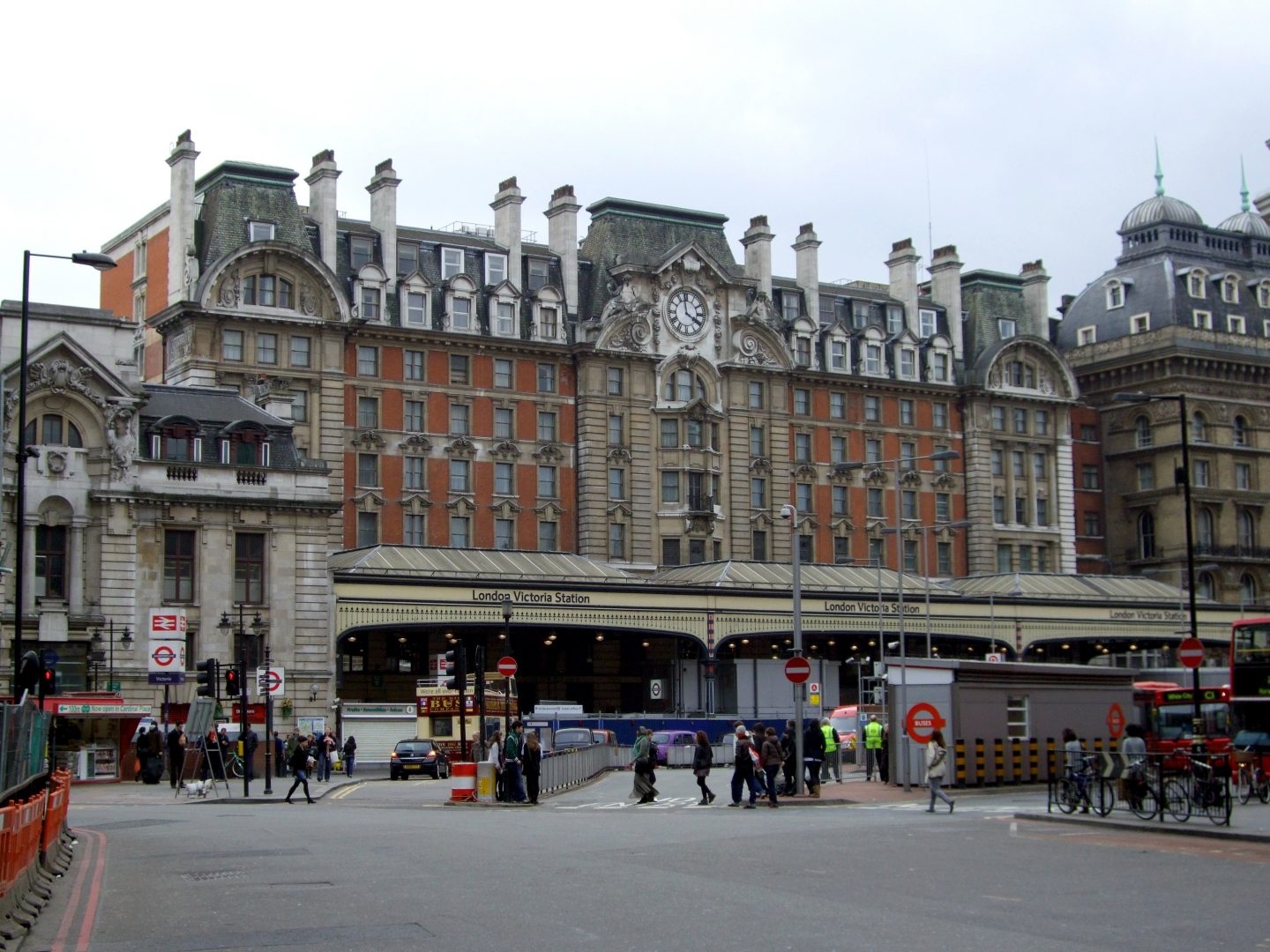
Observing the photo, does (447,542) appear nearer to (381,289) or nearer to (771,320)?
(381,289)

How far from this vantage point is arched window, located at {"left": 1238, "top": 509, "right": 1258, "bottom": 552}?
350ft

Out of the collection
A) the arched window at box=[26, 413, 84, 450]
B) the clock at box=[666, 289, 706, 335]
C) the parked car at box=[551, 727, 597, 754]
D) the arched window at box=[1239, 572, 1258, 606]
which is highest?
the clock at box=[666, 289, 706, 335]

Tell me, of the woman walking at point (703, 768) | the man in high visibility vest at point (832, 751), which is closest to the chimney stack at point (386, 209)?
the man in high visibility vest at point (832, 751)

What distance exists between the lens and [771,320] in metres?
93.9

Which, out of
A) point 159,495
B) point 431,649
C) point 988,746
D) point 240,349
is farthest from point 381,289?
point 988,746

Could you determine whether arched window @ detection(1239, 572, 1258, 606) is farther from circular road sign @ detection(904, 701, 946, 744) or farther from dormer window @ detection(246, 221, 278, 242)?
circular road sign @ detection(904, 701, 946, 744)

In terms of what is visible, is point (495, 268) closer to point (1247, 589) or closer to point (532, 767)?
point (1247, 589)

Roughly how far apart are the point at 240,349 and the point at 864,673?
114 feet

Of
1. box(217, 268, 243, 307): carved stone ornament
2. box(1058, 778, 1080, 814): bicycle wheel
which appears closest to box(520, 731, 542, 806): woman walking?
box(1058, 778, 1080, 814): bicycle wheel

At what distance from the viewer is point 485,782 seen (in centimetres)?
4069

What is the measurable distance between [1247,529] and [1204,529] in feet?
13.1

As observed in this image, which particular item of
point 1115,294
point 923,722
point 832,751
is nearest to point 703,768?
point 923,722

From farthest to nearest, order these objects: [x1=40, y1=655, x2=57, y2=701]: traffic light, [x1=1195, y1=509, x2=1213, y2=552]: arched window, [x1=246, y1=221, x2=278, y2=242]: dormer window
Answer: [x1=1195, y1=509, x2=1213, y2=552]: arched window
[x1=246, y1=221, x2=278, y2=242]: dormer window
[x1=40, y1=655, x2=57, y2=701]: traffic light

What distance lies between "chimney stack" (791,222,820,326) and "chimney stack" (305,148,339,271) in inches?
1082
